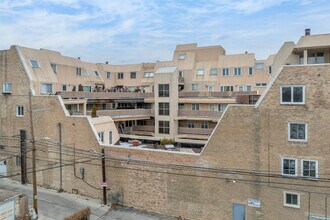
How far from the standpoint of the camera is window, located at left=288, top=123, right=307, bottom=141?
605 inches

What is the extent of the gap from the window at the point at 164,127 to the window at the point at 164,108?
4.13 ft

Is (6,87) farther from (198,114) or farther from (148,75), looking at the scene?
(148,75)

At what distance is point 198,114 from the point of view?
32688mm

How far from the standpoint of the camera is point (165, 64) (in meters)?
42.5

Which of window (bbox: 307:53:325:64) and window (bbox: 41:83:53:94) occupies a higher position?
window (bbox: 307:53:325:64)

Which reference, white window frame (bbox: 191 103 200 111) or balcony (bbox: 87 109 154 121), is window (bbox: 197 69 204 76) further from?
balcony (bbox: 87 109 154 121)

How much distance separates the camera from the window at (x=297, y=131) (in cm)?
1538

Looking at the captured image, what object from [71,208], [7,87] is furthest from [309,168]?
[7,87]

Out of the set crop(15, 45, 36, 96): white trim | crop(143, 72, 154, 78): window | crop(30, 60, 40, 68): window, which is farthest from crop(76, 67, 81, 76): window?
crop(143, 72, 154, 78): window

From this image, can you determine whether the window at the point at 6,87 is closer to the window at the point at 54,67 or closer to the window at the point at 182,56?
the window at the point at 54,67

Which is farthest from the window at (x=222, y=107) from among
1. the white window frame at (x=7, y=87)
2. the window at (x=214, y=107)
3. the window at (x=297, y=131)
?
the white window frame at (x=7, y=87)

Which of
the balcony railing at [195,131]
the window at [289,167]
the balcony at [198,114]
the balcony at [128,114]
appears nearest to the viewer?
the window at [289,167]

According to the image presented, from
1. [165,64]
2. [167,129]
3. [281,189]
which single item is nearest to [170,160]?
[281,189]

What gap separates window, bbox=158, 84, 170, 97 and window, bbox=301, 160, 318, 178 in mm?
20622
